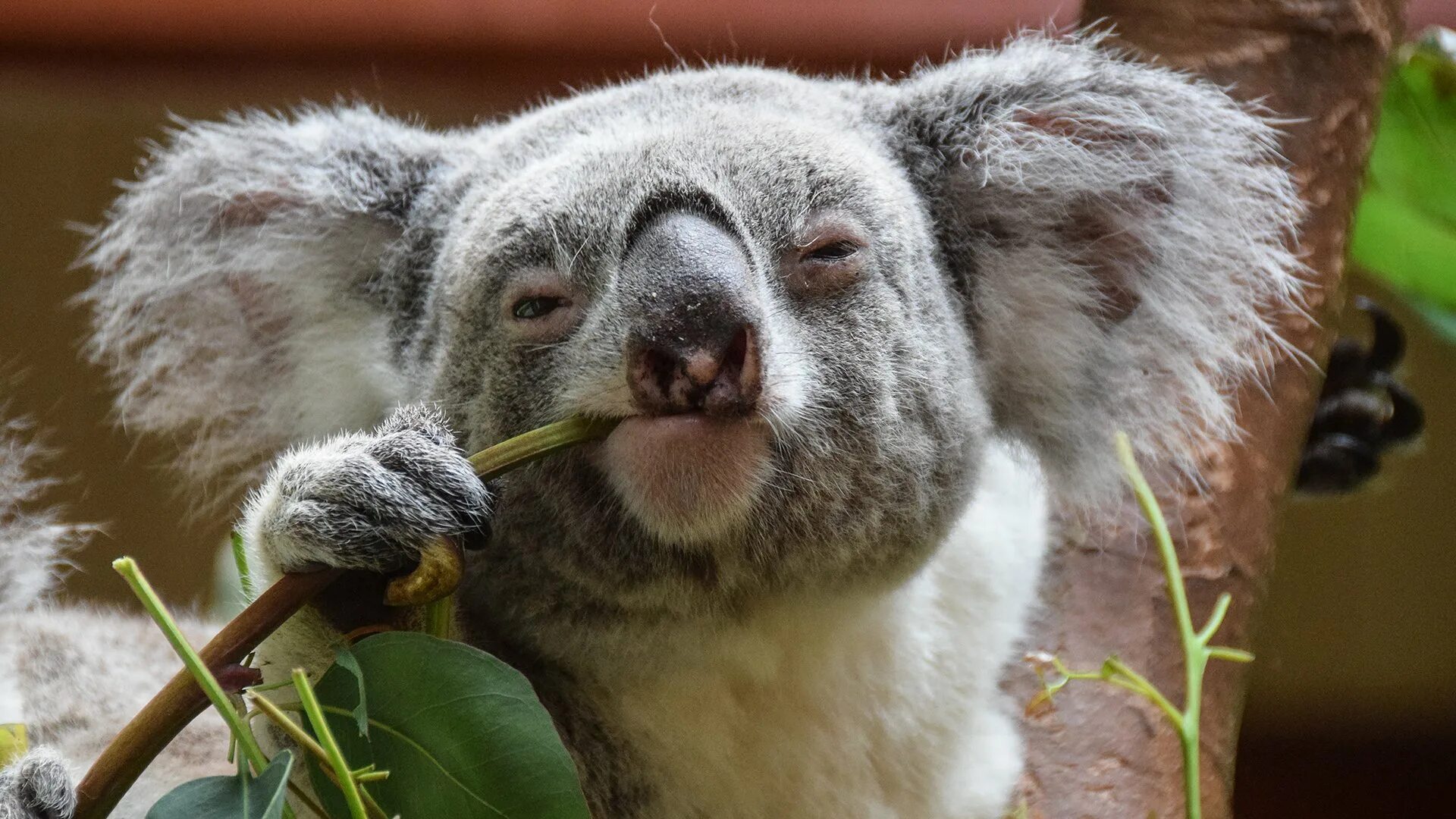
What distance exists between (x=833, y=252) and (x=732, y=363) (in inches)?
10.2

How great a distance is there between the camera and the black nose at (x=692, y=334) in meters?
1.20

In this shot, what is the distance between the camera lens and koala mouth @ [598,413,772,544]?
126 cm

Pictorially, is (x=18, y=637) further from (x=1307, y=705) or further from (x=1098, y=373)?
(x=1307, y=705)

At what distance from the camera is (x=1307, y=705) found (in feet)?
12.3

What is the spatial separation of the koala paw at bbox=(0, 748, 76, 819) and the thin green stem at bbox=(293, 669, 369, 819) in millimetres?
335

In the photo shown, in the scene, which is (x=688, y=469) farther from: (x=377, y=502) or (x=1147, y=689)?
(x=1147, y=689)

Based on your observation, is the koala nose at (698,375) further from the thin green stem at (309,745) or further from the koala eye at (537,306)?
the thin green stem at (309,745)

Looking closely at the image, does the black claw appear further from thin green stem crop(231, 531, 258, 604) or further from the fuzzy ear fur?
the fuzzy ear fur

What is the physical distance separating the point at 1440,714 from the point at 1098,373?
2.50 meters

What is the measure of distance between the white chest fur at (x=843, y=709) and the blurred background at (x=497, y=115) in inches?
Result: 43.0

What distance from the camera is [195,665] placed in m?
0.98

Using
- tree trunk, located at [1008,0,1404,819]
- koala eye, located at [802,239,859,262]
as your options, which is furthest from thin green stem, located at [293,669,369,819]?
tree trunk, located at [1008,0,1404,819]

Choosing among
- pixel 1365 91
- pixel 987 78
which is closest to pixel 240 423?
pixel 987 78

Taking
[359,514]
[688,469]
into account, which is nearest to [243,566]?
[359,514]
